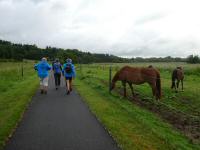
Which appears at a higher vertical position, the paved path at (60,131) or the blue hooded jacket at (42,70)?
the blue hooded jacket at (42,70)

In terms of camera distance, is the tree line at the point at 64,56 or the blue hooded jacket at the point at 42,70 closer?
the blue hooded jacket at the point at 42,70

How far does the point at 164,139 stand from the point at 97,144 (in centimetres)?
208

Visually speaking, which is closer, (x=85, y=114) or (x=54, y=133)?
(x=54, y=133)

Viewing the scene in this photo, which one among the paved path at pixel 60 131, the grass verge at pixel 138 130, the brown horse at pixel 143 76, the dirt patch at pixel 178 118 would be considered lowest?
the dirt patch at pixel 178 118

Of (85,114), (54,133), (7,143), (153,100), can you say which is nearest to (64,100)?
(85,114)

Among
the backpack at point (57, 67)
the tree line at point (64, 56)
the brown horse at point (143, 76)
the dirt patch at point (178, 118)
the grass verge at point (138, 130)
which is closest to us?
the grass verge at point (138, 130)

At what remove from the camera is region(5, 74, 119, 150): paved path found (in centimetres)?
751

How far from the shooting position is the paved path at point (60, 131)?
7512mm

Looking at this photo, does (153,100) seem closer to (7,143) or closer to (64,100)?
(64,100)

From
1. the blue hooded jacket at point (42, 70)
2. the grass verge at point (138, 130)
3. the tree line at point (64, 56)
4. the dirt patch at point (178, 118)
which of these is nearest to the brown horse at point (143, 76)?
the dirt patch at point (178, 118)

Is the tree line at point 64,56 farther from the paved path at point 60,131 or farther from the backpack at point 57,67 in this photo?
the paved path at point 60,131

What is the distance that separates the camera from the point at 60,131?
348 inches

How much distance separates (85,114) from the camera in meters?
11.5

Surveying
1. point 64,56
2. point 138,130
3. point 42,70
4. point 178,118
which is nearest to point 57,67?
point 42,70
